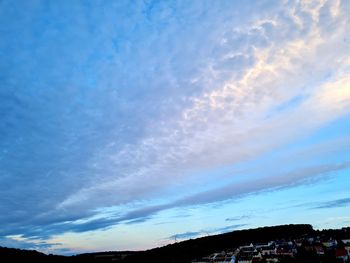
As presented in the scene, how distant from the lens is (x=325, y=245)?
4434 inches

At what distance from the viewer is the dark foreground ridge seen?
86.6m

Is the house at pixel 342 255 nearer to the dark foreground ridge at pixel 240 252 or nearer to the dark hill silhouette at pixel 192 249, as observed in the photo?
the dark foreground ridge at pixel 240 252

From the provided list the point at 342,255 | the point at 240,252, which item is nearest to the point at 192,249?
the point at 240,252

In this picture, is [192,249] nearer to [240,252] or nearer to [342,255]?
[240,252]

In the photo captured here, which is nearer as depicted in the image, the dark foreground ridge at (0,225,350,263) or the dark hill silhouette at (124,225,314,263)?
the dark foreground ridge at (0,225,350,263)

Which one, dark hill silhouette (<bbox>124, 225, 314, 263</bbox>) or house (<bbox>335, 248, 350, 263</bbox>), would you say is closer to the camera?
house (<bbox>335, 248, 350, 263</bbox>)

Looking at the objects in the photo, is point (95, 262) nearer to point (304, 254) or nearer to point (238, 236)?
point (304, 254)

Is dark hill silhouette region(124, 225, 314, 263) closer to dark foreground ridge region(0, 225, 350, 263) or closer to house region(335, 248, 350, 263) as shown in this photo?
dark foreground ridge region(0, 225, 350, 263)

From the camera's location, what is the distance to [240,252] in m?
139

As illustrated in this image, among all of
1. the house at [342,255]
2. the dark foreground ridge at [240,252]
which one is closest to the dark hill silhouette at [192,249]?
the dark foreground ridge at [240,252]

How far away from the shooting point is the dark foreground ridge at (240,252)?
86.6 metres

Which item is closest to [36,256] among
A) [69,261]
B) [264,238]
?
[69,261]

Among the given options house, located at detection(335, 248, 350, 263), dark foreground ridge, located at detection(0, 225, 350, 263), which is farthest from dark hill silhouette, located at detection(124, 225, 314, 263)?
house, located at detection(335, 248, 350, 263)

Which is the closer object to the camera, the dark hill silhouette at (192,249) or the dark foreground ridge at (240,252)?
the dark foreground ridge at (240,252)
